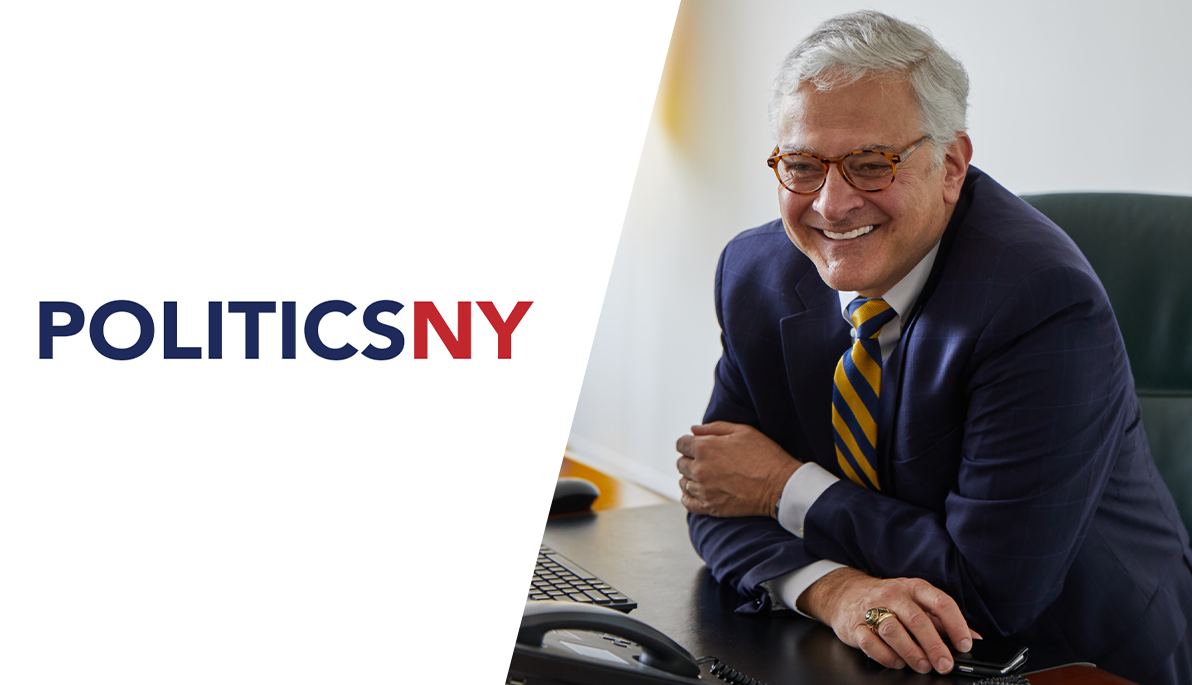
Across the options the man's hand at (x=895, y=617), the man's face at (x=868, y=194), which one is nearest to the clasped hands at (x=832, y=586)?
the man's hand at (x=895, y=617)

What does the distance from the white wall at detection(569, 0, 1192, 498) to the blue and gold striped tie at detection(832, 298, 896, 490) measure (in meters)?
0.95

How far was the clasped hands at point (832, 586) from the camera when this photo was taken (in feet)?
2.88

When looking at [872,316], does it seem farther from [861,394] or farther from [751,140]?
[751,140]

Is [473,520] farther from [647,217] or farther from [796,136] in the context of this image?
[647,217]

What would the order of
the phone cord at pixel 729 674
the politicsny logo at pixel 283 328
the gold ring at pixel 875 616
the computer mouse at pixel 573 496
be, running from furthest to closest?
the politicsny logo at pixel 283 328
the computer mouse at pixel 573 496
the gold ring at pixel 875 616
the phone cord at pixel 729 674

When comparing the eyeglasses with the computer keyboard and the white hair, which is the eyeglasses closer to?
the white hair

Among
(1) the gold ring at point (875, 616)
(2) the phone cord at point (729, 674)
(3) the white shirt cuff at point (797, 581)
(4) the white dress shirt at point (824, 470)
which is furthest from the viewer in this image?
(4) the white dress shirt at point (824, 470)

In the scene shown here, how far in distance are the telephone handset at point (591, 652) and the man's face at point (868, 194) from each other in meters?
0.52

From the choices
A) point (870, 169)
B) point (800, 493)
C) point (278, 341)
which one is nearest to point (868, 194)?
point (870, 169)

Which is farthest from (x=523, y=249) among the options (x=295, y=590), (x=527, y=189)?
(x=295, y=590)

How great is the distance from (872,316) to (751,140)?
6.22ft

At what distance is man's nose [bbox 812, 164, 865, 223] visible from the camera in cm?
107

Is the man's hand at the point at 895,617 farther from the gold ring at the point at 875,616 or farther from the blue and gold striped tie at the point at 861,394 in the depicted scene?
the blue and gold striped tie at the point at 861,394

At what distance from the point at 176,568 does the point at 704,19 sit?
231cm
